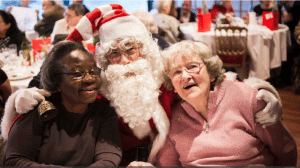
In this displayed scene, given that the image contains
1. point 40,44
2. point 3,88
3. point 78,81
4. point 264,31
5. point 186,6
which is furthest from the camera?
point 186,6

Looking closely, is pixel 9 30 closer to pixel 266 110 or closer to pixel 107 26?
pixel 107 26

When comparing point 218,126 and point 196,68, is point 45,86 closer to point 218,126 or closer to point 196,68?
point 196,68

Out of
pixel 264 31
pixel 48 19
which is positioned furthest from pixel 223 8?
pixel 48 19

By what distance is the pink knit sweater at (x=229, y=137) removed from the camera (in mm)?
1629

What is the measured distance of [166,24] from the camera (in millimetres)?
5375

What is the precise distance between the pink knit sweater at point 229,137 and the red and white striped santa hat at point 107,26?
0.59m

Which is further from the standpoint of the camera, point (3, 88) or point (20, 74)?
point (20, 74)

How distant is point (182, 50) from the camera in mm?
1681

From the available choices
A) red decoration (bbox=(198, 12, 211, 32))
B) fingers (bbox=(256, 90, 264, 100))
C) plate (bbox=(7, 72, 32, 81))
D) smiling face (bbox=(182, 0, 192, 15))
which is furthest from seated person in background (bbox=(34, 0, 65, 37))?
fingers (bbox=(256, 90, 264, 100))

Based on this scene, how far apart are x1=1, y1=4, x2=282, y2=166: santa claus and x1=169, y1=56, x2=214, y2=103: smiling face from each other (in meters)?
0.19

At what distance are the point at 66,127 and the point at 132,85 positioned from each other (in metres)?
0.47

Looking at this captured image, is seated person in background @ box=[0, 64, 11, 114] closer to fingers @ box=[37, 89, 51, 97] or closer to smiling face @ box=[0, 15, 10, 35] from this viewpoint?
fingers @ box=[37, 89, 51, 97]

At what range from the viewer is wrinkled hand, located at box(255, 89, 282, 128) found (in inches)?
61.9

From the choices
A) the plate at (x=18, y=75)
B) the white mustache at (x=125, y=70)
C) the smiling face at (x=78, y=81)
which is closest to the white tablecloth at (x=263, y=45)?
the plate at (x=18, y=75)
